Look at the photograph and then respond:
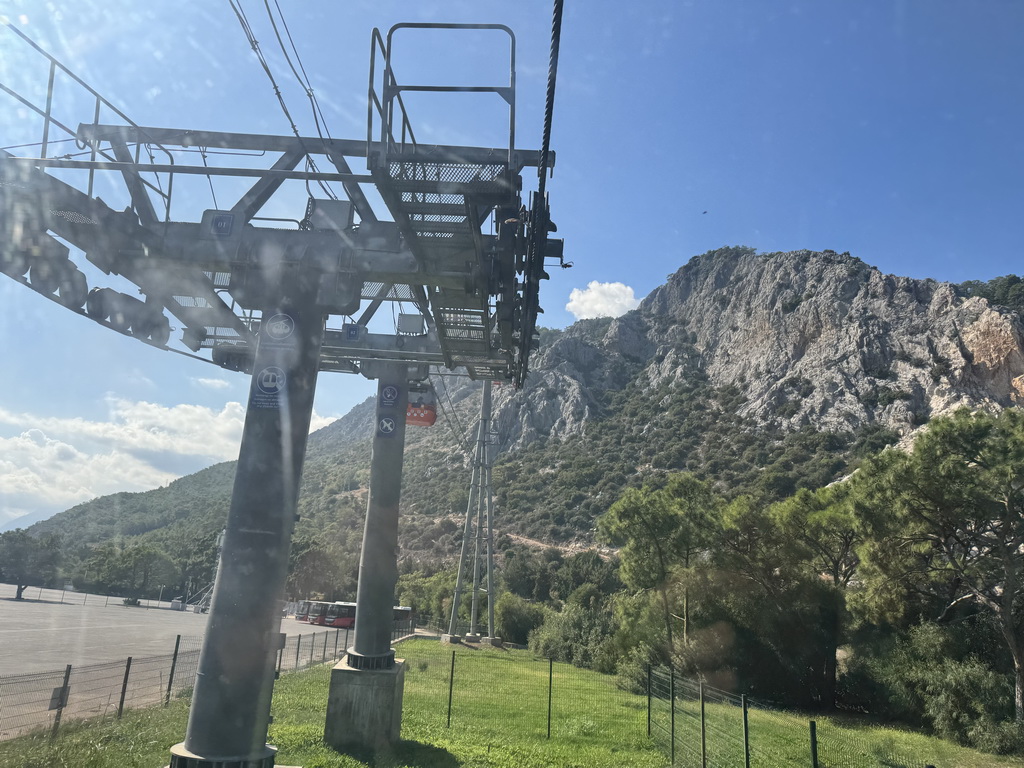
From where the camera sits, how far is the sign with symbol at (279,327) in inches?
256

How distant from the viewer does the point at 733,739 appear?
38.1 ft

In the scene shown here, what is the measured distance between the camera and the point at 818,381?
305 ft

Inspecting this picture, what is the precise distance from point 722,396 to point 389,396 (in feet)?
329

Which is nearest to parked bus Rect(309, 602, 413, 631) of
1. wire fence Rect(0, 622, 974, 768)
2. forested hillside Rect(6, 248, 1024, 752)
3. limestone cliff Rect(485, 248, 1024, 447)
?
forested hillside Rect(6, 248, 1024, 752)

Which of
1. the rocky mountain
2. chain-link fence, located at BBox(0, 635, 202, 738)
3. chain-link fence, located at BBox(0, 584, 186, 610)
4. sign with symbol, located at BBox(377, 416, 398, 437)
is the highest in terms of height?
the rocky mountain

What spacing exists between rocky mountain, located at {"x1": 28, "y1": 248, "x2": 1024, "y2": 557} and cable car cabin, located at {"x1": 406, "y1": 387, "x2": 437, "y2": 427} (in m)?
60.2

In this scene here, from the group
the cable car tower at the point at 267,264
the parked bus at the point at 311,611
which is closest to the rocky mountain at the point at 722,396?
the parked bus at the point at 311,611

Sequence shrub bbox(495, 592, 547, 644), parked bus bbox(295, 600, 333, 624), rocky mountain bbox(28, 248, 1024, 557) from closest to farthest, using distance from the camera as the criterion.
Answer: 1. shrub bbox(495, 592, 547, 644)
2. parked bus bbox(295, 600, 333, 624)
3. rocky mountain bbox(28, 248, 1024, 557)

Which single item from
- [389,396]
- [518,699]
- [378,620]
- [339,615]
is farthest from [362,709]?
[339,615]

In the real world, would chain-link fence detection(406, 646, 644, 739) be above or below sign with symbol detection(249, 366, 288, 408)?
below

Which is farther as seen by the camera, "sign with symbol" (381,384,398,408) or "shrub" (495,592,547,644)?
"shrub" (495,592,547,644)

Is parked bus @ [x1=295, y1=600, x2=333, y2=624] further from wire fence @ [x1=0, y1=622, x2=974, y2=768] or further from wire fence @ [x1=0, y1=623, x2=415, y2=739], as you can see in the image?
wire fence @ [x1=0, y1=623, x2=415, y2=739]

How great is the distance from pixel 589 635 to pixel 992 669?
1789 cm

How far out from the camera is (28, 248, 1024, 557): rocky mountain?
79.5 m
